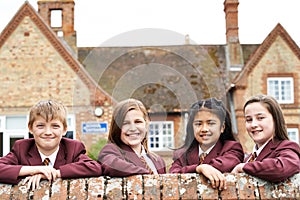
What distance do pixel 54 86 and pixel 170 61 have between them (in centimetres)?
755

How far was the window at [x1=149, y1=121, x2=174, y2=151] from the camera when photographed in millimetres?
25523

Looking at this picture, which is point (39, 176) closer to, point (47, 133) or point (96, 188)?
point (96, 188)

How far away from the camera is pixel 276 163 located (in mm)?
2826

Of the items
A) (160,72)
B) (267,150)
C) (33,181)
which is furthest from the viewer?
(160,72)

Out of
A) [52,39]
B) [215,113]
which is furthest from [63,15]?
[215,113]

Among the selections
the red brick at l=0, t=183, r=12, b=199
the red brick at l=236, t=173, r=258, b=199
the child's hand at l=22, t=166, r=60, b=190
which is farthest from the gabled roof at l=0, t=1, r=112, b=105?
the red brick at l=236, t=173, r=258, b=199

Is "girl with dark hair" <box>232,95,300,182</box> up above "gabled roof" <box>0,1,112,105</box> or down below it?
below

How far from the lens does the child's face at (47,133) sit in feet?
10.8

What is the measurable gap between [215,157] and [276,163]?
2.48 ft

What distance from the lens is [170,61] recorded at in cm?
2817

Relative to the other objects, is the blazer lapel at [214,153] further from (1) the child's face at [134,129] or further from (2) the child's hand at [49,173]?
(2) the child's hand at [49,173]

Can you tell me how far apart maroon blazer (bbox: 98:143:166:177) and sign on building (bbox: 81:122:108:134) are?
59.0 ft

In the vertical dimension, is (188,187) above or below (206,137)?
below

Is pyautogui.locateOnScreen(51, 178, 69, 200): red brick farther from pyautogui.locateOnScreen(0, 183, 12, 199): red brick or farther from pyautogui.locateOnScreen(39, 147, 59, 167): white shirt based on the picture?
pyautogui.locateOnScreen(39, 147, 59, 167): white shirt
